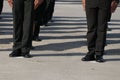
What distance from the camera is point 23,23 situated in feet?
29.8

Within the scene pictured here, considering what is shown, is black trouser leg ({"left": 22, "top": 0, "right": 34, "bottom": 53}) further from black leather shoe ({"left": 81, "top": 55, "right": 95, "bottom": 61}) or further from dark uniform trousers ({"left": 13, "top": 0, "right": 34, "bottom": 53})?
black leather shoe ({"left": 81, "top": 55, "right": 95, "bottom": 61})

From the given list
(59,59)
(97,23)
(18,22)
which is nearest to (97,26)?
(97,23)

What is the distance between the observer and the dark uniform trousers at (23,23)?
8953mm

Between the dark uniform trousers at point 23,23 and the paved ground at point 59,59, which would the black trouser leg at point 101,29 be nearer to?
the paved ground at point 59,59

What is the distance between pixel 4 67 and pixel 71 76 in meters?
1.25

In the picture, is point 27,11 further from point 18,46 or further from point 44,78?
point 44,78

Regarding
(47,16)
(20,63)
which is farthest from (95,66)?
(47,16)

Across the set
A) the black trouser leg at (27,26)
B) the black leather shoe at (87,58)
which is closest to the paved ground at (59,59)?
the black leather shoe at (87,58)

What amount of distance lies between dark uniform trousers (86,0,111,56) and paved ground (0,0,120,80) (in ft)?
1.10

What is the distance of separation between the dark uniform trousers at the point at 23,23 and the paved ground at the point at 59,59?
0.96ft

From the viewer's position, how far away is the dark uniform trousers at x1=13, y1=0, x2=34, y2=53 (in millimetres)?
8953

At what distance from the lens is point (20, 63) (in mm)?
8578

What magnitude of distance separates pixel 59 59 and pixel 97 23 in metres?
0.97

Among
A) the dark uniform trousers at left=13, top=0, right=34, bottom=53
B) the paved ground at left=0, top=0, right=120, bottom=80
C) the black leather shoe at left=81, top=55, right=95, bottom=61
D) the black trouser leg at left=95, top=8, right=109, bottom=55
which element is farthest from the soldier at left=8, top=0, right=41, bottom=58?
the black trouser leg at left=95, top=8, right=109, bottom=55
